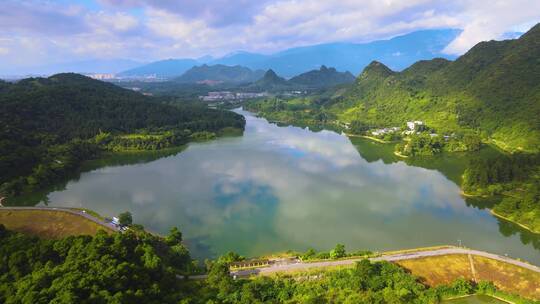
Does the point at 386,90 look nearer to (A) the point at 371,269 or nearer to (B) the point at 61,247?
(A) the point at 371,269

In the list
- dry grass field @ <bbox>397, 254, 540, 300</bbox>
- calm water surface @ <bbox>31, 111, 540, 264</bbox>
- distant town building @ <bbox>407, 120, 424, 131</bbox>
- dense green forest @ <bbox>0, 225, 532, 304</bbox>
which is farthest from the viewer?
distant town building @ <bbox>407, 120, 424, 131</bbox>

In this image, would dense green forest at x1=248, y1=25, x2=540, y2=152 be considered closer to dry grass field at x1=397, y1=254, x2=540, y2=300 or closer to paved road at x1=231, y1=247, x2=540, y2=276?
paved road at x1=231, y1=247, x2=540, y2=276

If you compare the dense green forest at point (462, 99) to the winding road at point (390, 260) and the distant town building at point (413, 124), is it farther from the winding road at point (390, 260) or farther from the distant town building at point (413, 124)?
the winding road at point (390, 260)

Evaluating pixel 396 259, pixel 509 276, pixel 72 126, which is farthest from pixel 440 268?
pixel 72 126

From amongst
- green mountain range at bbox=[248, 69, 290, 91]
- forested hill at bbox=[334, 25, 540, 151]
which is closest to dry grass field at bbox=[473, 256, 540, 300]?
forested hill at bbox=[334, 25, 540, 151]

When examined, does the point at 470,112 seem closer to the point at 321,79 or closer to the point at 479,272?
the point at 479,272
